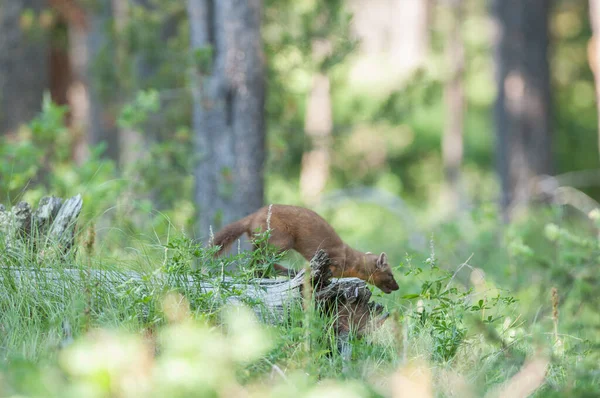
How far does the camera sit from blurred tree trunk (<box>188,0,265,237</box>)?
7.17 meters

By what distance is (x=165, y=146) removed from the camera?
768 cm

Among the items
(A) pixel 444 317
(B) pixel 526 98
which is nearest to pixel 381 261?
(A) pixel 444 317

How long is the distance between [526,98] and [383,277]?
6.98 metres

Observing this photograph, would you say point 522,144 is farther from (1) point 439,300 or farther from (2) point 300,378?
(2) point 300,378

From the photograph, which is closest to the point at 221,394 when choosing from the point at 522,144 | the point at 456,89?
the point at 522,144

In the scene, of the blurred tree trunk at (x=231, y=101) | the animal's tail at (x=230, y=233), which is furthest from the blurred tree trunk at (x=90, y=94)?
the animal's tail at (x=230, y=233)

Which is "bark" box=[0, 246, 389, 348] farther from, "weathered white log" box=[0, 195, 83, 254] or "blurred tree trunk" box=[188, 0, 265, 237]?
"blurred tree trunk" box=[188, 0, 265, 237]

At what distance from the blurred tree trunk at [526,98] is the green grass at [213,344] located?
7056 millimetres

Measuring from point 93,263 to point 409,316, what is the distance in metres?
1.74

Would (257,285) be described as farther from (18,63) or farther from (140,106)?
(18,63)

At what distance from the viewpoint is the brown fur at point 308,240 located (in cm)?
540

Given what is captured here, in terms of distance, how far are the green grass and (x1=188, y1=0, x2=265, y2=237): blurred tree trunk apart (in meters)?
2.59

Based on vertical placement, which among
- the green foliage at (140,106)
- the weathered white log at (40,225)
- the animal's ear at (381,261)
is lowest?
the animal's ear at (381,261)

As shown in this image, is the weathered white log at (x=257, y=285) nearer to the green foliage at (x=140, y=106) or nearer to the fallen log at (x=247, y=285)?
the fallen log at (x=247, y=285)
